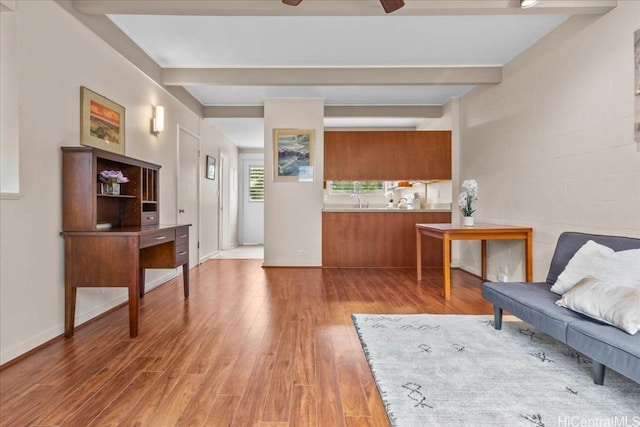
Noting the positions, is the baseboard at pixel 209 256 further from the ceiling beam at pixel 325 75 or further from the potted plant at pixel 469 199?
the potted plant at pixel 469 199

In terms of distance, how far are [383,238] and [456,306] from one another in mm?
2195

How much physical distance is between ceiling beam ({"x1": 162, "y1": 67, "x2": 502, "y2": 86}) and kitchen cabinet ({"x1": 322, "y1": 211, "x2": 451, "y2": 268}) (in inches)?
79.1

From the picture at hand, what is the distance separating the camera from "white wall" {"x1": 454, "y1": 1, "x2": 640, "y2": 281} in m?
2.54

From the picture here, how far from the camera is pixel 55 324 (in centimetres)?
251

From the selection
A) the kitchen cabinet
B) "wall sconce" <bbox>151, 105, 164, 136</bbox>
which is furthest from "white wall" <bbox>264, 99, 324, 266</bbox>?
"wall sconce" <bbox>151, 105, 164, 136</bbox>

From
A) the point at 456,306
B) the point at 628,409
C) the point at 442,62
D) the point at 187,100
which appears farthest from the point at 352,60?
the point at 628,409

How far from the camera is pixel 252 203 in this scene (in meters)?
8.91

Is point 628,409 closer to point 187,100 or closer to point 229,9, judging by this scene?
point 229,9

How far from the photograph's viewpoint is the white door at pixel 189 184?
4871 millimetres

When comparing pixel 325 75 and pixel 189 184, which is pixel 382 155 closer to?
pixel 325 75

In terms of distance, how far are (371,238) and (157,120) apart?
3.40 m

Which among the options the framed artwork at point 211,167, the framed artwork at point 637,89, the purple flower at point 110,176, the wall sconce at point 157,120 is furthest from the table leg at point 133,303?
the framed artwork at point 211,167

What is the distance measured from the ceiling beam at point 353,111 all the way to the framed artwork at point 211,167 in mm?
815

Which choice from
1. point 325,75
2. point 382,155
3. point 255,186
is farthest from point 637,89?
point 255,186
